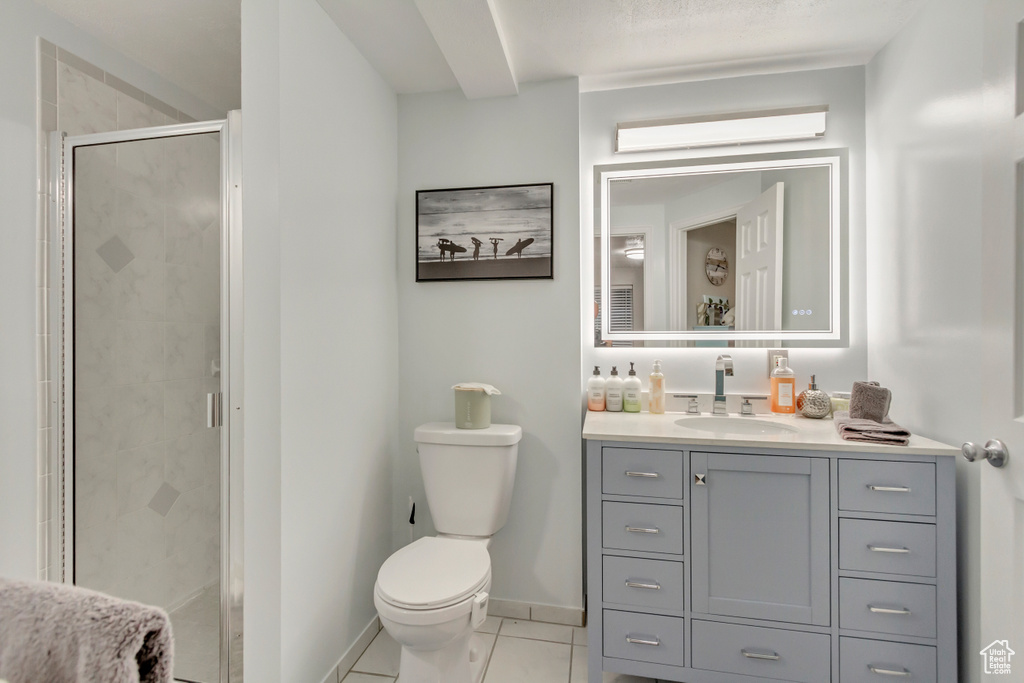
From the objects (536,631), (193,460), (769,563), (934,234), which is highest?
(934,234)

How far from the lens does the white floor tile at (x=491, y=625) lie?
1.93 metres

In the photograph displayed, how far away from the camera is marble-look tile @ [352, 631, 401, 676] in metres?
1.69

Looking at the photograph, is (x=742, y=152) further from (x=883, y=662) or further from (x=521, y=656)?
(x=521, y=656)

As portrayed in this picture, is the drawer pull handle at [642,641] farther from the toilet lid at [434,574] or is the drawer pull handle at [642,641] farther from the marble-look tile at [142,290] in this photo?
the marble-look tile at [142,290]

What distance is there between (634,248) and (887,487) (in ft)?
4.24

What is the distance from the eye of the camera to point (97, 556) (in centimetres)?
159

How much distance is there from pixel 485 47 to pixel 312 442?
1.54 m

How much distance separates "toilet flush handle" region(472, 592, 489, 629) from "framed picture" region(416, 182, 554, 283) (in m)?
1.24

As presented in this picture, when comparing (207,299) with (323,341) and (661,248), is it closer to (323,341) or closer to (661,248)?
(323,341)

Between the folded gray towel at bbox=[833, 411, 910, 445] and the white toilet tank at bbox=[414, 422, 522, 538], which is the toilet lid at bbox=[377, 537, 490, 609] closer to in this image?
the white toilet tank at bbox=[414, 422, 522, 538]

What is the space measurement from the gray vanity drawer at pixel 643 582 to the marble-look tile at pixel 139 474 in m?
1.62

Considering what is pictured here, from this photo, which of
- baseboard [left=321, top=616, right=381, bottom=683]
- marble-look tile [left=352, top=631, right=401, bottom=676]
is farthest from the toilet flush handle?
baseboard [left=321, top=616, right=381, bottom=683]

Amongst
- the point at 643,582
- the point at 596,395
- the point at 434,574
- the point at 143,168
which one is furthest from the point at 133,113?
the point at 643,582

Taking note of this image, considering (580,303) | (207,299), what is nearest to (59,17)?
(207,299)
